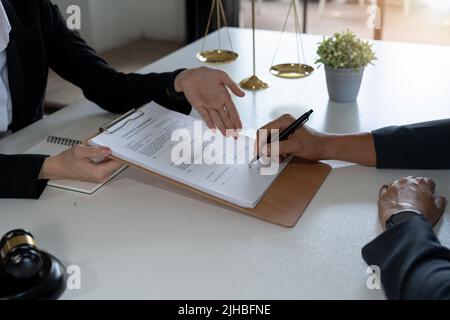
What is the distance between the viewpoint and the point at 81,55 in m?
1.66

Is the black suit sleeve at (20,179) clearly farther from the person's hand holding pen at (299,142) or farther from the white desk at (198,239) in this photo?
the person's hand holding pen at (299,142)

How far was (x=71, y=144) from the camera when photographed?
1357 mm

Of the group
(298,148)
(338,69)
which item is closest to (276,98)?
(338,69)

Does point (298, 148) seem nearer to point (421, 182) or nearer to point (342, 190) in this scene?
point (342, 190)

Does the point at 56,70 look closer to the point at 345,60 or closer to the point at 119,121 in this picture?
the point at 119,121

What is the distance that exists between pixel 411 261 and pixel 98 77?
1048mm

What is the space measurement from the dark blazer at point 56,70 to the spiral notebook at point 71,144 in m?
0.10

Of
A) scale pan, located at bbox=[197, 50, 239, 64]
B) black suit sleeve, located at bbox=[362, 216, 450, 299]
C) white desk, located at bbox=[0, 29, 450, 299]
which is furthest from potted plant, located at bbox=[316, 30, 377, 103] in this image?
black suit sleeve, located at bbox=[362, 216, 450, 299]

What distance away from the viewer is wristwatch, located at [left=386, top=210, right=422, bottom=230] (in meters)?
0.98

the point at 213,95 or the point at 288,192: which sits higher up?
the point at 213,95

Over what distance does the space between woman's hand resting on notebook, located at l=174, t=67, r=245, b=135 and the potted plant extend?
0.33m

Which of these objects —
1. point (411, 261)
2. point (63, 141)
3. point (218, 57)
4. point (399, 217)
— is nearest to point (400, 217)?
point (399, 217)

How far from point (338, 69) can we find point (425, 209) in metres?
0.62

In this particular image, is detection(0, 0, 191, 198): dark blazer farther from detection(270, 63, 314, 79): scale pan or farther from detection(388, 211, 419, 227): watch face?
detection(388, 211, 419, 227): watch face
